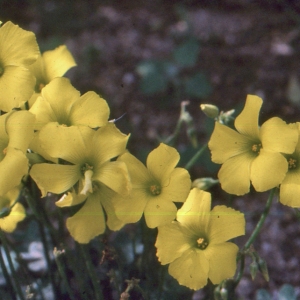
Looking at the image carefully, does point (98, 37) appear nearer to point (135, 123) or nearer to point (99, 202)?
point (135, 123)

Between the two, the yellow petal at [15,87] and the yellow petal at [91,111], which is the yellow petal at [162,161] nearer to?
the yellow petal at [91,111]

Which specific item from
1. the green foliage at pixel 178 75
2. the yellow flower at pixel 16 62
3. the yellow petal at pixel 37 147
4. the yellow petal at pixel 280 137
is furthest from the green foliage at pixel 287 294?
the green foliage at pixel 178 75

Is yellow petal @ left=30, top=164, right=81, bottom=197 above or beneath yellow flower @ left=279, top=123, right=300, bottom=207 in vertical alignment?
above

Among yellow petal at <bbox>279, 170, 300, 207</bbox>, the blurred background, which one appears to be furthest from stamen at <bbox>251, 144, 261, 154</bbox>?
the blurred background

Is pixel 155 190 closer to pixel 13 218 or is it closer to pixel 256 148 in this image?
pixel 256 148

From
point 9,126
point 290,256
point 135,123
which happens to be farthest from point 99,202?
point 135,123

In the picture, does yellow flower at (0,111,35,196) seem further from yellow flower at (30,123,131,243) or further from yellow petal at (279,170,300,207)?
yellow petal at (279,170,300,207)
